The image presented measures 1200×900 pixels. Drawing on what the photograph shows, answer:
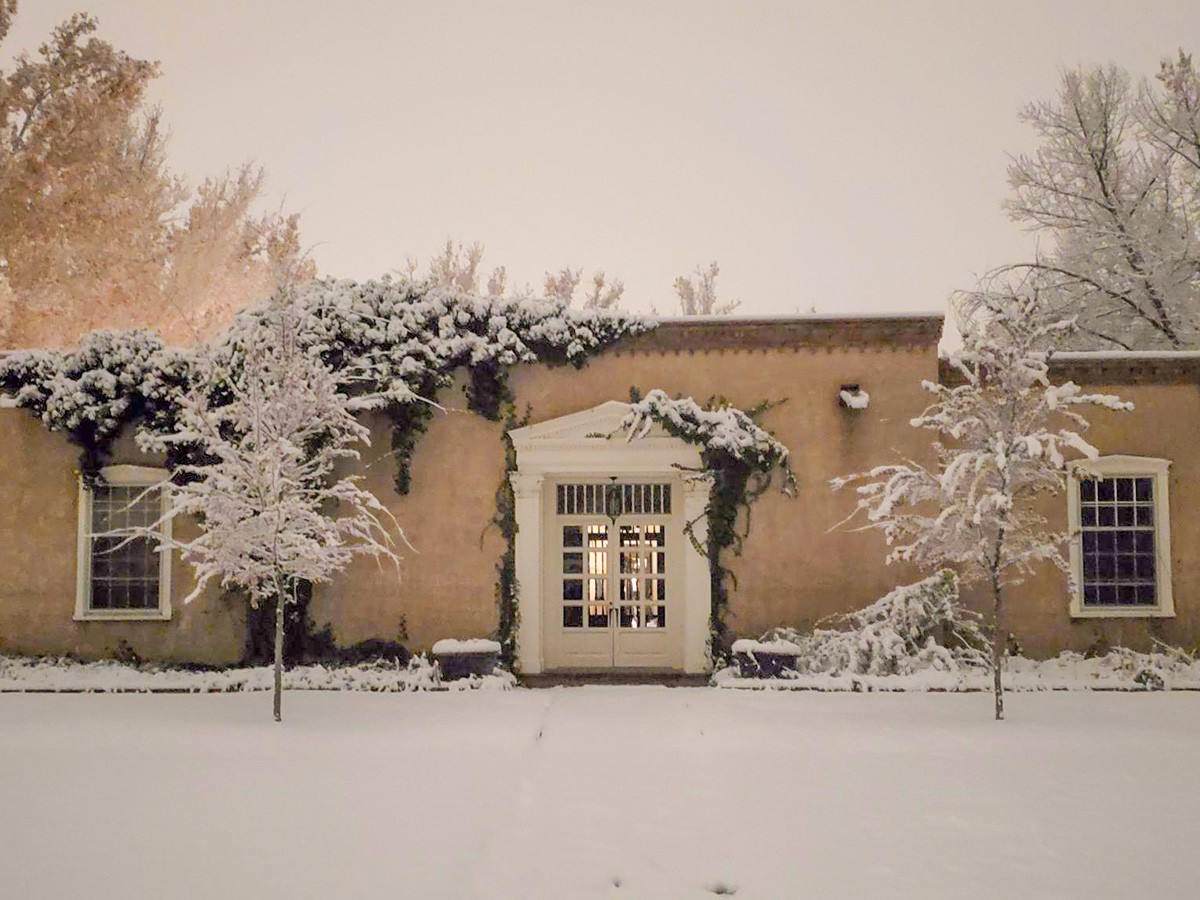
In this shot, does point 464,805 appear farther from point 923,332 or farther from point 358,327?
point 923,332

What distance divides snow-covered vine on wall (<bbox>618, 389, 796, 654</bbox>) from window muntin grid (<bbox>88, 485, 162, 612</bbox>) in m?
6.02

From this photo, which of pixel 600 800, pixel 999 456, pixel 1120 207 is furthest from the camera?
pixel 1120 207

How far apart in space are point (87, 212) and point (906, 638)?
63.1 feet

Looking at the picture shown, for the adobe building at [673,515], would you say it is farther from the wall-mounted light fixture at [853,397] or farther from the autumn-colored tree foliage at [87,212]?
the autumn-colored tree foliage at [87,212]

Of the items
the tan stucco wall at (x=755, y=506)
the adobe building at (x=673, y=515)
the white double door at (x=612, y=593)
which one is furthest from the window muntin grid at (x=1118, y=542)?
the white double door at (x=612, y=593)

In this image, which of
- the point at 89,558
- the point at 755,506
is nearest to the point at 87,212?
the point at 89,558

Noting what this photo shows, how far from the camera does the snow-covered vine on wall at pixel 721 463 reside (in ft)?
42.1

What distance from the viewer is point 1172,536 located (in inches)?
513

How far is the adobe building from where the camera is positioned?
12.9 m

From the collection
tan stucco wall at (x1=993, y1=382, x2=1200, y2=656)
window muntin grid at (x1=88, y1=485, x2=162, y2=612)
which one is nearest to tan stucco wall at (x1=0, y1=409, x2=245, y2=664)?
window muntin grid at (x1=88, y1=485, x2=162, y2=612)

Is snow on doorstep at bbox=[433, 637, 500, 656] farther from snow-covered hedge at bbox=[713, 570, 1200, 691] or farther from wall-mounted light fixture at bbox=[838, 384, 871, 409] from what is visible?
wall-mounted light fixture at bbox=[838, 384, 871, 409]

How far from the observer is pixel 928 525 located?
10.1m

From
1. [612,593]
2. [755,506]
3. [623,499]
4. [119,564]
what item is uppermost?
[623,499]

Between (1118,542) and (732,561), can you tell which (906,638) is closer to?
(732,561)
